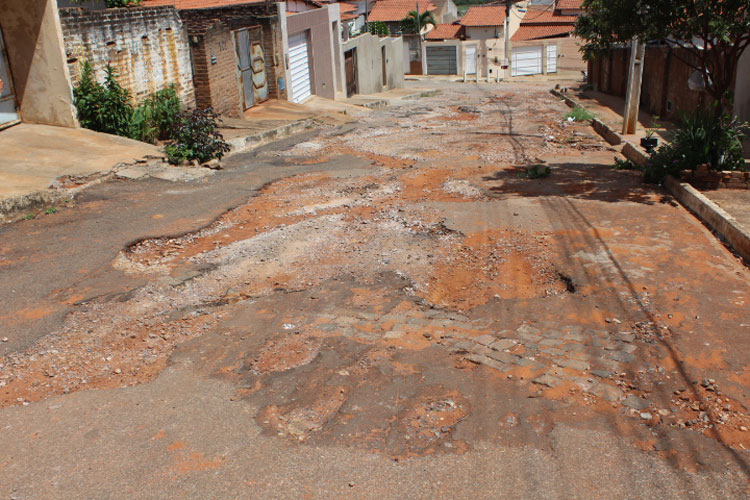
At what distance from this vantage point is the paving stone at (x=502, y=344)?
5.24 meters

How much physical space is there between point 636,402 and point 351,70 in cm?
2502

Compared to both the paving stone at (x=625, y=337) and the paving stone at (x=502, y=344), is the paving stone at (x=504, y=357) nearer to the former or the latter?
the paving stone at (x=502, y=344)

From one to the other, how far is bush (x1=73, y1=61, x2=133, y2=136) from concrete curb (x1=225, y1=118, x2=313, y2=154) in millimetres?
2134

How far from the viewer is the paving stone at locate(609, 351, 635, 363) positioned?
196 inches

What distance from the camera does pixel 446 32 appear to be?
170 feet

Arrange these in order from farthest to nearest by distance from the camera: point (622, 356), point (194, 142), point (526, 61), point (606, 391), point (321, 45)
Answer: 1. point (526, 61)
2. point (321, 45)
3. point (194, 142)
4. point (622, 356)
5. point (606, 391)

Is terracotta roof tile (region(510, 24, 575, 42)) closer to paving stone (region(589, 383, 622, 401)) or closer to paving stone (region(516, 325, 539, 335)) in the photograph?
paving stone (region(516, 325, 539, 335))

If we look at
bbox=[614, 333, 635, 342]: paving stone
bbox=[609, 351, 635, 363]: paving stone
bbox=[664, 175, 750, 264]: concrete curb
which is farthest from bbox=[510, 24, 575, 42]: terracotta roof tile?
bbox=[609, 351, 635, 363]: paving stone

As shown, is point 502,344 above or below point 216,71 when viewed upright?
below

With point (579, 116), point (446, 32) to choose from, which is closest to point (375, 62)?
point (579, 116)

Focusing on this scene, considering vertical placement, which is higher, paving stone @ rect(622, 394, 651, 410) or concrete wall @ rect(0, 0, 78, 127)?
concrete wall @ rect(0, 0, 78, 127)

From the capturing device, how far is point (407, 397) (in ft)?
14.7

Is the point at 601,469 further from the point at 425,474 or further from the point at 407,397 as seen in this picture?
the point at 407,397

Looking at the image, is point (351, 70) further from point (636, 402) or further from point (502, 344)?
point (636, 402)
